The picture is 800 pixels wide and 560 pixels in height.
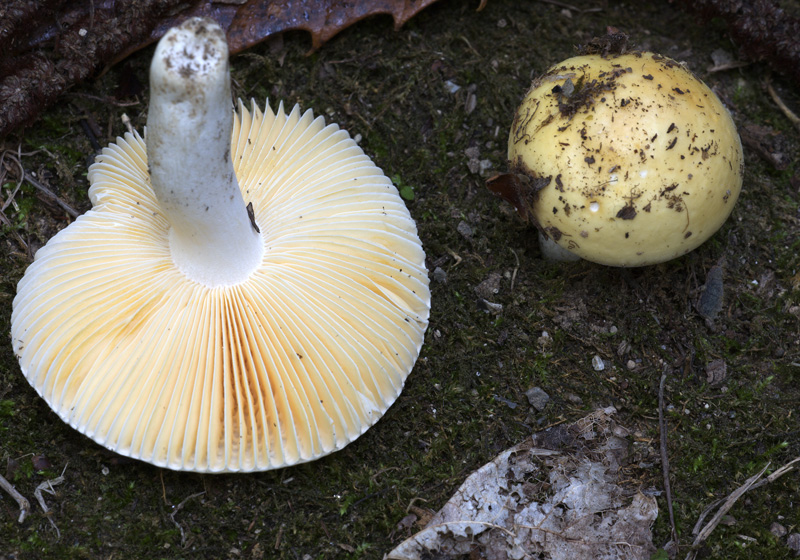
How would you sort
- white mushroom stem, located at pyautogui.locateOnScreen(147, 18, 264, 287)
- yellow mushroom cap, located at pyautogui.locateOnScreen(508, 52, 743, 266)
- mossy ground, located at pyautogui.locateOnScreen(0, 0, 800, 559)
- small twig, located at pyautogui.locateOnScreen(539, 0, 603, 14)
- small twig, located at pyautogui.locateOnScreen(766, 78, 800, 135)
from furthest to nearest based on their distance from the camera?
small twig, located at pyautogui.locateOnScreen(539, 0, 603, 14)
small twig, located at pyautogui.locateOnScreen(766, 78, 800, 135)
mossy ground, located at pyautogui.locateOnScreen(0, 0, 800, 559)
yellow mushroom cap, located at pyautogui.locateOnScreen(508, 52, 743, 266)
white mushroom stem, located at pyautogui.locateOnScreen(147, 18, 264, 287)

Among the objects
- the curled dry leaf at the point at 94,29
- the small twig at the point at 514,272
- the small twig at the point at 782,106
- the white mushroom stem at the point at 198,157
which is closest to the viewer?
the white mushroom stem at the point at 198,157

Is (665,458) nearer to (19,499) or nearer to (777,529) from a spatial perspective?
(777,529)

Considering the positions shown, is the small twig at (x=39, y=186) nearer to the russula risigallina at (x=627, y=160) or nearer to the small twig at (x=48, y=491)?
the small twig at (x=48, y=491)

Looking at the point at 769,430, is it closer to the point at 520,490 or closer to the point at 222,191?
the point at 520,490

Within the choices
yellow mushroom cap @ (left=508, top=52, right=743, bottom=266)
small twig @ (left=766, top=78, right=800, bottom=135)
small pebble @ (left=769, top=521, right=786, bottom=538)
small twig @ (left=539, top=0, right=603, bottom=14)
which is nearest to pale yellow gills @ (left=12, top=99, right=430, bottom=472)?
yellow mushroom cap @ (left=508, top=52, right=743, bottom=266)

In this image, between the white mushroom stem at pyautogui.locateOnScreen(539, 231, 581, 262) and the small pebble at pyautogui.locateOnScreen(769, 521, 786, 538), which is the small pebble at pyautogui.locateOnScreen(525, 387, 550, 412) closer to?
the white mushroom stem at pyautogui.locateOnScreen(539, 231, 581, 262)

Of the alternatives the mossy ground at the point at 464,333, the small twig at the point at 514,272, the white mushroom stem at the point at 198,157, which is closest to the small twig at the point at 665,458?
the mossy ground at the point at 464,333

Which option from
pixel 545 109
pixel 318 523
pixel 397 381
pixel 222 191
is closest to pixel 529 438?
pixel 397 381
